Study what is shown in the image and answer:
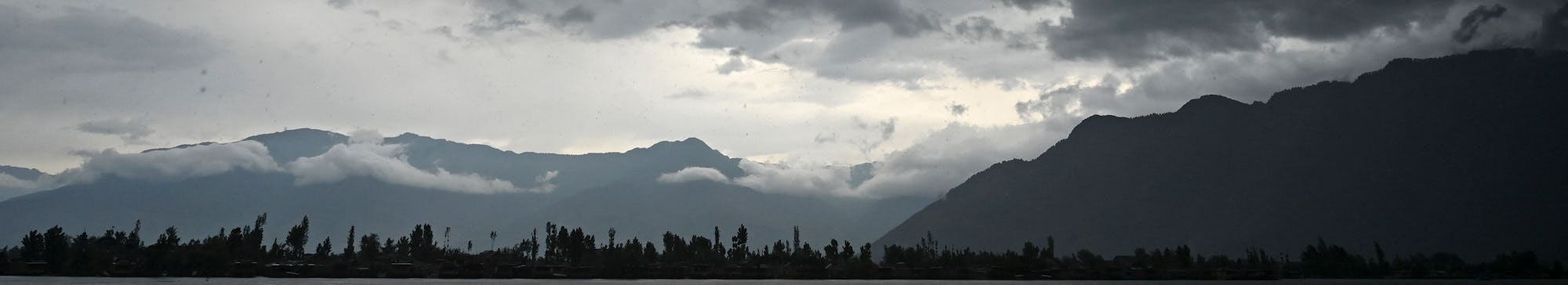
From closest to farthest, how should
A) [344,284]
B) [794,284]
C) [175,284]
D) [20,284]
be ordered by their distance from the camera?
[20,284], [175,284], [344,284], [794,284]

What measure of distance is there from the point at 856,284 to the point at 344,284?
91.5 meters

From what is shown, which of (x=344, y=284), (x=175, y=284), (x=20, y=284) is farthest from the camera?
(x=344, y=284)

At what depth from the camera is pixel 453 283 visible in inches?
7864

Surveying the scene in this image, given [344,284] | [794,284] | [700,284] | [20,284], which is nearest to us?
[20,284]

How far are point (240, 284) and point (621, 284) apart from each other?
216ft

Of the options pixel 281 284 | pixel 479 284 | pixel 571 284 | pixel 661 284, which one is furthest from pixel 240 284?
pixel 661 284

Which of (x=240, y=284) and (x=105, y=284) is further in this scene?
(x=240, y=284)

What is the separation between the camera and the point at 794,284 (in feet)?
648

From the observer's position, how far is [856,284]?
189 meters

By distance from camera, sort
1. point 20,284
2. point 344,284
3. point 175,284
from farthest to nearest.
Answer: point 344,284, point 175,284, point 20,284

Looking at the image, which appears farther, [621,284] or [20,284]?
[621,284]

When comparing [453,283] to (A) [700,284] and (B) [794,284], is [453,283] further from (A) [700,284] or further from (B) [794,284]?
(B) [794,284]

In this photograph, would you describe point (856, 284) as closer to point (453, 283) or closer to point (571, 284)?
point (571, 284)

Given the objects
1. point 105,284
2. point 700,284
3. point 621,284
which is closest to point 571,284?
point 621,284
